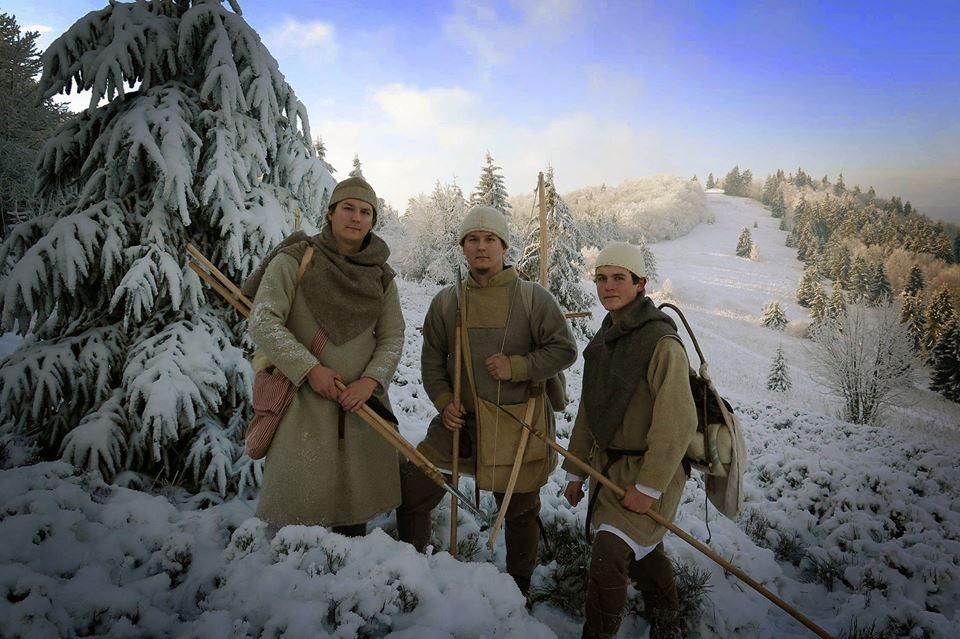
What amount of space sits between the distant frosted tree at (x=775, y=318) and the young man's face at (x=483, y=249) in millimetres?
51847

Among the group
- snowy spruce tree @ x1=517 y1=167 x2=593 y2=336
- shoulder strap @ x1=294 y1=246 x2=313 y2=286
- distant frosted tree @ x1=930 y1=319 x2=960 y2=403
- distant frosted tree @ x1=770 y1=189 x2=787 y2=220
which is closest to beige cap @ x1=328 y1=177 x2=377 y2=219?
shoulder strap @ x1=294 y1=246 x2=313 y2=286

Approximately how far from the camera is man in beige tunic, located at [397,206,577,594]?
115 inches

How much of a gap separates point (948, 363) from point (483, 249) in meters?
34.8

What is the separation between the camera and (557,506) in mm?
4465

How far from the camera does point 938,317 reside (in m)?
23.7

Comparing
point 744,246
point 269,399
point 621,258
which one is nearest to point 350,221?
point 269,399

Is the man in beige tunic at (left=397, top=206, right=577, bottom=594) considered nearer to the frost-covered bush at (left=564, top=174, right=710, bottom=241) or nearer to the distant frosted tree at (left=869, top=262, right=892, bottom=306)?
the distant frosted tree at (left=869, top=262, right=892, bottom=306)

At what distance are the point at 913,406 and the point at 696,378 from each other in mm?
32995

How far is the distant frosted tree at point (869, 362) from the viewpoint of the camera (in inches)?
806

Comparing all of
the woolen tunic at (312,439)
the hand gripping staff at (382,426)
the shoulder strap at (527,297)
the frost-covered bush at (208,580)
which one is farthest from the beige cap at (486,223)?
the frost-covered bush at (208,580)

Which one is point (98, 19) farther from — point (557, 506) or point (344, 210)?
point (557, 506)

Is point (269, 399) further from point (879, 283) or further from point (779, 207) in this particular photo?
point (779, 207)

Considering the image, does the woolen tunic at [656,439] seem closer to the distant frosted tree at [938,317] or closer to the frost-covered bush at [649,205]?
the distant frosted tree at [938,317]

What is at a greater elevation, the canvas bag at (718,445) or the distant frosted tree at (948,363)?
the canvas bag at (718,445)
